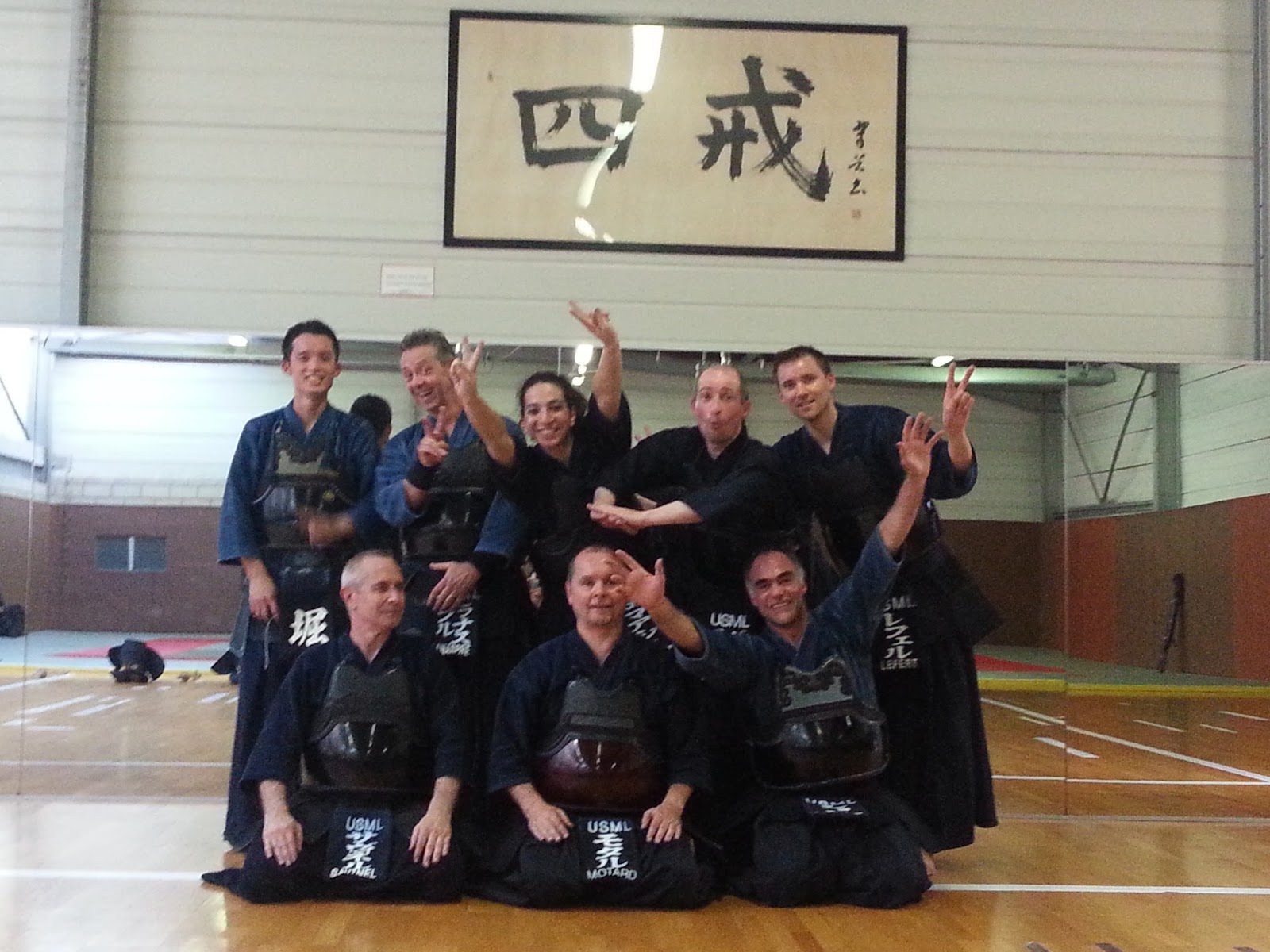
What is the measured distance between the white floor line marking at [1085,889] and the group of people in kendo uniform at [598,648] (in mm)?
105

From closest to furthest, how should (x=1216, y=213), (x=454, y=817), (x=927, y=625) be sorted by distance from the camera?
(x=454, y=817) < (x=927, y=625) < (x=1216, y=213)

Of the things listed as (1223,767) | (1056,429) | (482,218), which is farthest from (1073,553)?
(482,218)

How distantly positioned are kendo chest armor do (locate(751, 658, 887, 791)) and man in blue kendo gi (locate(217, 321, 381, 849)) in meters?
1.39

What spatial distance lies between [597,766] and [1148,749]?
4064mm

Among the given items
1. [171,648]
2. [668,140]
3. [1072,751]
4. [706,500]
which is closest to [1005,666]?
[1072,751]

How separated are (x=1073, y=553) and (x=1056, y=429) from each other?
537 mm

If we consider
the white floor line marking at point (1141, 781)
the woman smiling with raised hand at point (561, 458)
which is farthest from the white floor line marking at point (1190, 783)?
the woman smiling with raised hand at point (561, 458)

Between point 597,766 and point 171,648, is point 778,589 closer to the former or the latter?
point 597,766

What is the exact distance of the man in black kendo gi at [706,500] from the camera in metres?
3.27

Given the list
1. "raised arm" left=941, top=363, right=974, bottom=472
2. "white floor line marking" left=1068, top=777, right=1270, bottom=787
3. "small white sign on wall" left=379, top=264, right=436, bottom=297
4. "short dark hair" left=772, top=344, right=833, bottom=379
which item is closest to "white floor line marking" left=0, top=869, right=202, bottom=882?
"short dark hair" left=772, top=344, right=833, bottom=379

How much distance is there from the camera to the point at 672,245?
514cm

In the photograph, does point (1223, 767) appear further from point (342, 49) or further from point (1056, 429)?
point (342, 49)

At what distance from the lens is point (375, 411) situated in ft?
14.9

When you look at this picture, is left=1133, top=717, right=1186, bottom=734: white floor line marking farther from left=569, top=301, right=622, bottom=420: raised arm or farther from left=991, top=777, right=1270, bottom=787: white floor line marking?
left=569, top=301, right=622, bottom=420: raised arm
